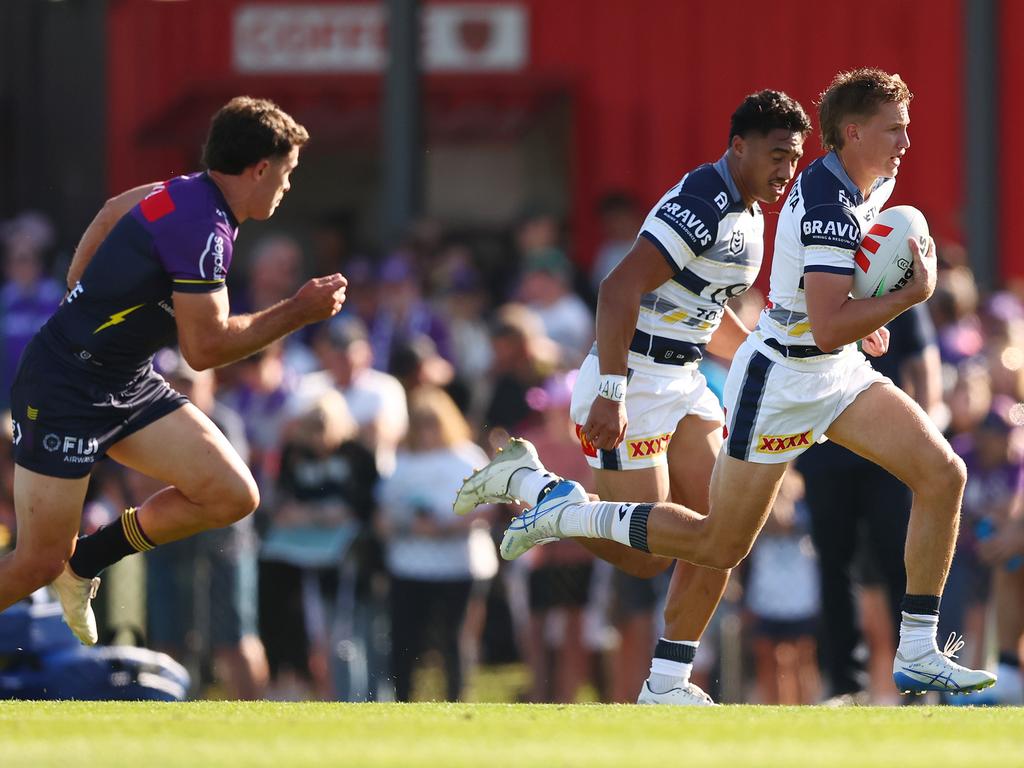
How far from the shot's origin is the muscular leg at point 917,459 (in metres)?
6.73

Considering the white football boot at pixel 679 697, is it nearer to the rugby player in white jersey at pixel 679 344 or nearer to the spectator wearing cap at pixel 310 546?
the rugby player in white jersey at pixel 679 344

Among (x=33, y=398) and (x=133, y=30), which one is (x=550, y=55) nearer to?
(x=133, y=30)

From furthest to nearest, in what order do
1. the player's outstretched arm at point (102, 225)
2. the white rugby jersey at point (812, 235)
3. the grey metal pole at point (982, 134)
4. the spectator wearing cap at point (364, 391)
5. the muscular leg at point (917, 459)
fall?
1. the grey metal pole at point (982, 134)
2. the spectator wearing cap at point (364, 391)
3. the player's outstretched arm at point (102, 225)
4. the muscular leg at point (917, 459)
5. the white rugby jersey at point (812, 235)

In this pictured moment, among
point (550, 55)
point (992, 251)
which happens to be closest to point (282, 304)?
point (992, 251)

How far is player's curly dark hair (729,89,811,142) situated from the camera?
7.07m

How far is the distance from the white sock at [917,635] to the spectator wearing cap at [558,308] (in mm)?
5093

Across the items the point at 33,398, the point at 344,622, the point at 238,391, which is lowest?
the point at 344,622

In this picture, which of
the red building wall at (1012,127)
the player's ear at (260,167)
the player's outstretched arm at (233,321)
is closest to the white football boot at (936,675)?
the player's outstretched arm at (233,321)

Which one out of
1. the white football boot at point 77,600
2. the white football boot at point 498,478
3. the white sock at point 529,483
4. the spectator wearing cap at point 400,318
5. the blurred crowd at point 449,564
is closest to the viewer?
the white football boot at point 77,600

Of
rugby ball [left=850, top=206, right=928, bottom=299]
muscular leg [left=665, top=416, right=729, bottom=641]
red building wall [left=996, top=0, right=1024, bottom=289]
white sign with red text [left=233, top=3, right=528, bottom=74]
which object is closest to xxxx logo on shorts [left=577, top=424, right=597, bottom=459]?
muscular leg [left=665, top=416, right=729, bottom=641]

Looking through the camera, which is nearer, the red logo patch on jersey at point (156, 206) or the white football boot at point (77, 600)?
the red logo patch on jersey at point (156, 206)

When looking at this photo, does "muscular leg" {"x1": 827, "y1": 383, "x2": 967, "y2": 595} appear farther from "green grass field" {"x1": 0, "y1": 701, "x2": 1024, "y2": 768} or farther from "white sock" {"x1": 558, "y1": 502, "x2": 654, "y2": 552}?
"white sock" {"x1": 558, "y1": 502, "x2": 654, "y2": 552}

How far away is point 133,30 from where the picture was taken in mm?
20062

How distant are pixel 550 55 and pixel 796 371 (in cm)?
1291
